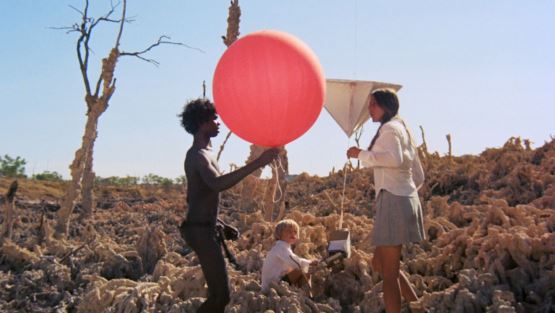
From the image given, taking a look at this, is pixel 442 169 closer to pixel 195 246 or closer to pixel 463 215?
pixel 463 215

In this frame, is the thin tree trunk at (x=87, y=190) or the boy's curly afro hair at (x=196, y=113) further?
the thin tree trunk at (x=87, y=190)

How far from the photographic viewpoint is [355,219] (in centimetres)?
808

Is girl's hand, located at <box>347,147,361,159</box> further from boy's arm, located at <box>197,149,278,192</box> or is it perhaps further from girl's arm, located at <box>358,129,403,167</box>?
boy's arm, located at <box>197,149,278,192</box>

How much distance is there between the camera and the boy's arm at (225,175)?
3.63 m

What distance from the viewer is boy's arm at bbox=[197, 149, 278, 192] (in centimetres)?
363

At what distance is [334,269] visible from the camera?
581cm

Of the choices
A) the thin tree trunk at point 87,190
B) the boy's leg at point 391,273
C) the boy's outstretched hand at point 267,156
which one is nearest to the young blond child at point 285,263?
the boy's leg at point 391,273

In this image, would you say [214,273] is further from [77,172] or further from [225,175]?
[77,172]

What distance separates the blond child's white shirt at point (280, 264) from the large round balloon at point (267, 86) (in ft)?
4.38

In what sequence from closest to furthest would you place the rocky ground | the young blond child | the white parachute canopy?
the rocky ground, the young blond child, the white parachute canopy

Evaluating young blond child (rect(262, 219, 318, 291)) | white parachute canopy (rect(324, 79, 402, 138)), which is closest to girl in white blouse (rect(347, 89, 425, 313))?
young blond child (rect(262, 219, 318, 291))

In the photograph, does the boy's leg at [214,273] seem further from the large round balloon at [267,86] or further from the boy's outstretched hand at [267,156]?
the large round balloon at [267,86]

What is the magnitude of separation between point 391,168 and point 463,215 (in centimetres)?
396

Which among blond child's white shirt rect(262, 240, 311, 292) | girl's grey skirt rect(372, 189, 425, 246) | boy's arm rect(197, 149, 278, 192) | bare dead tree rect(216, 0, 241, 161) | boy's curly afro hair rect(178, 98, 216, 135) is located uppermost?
bare dead tree rect(216, 0, 241, 161)
